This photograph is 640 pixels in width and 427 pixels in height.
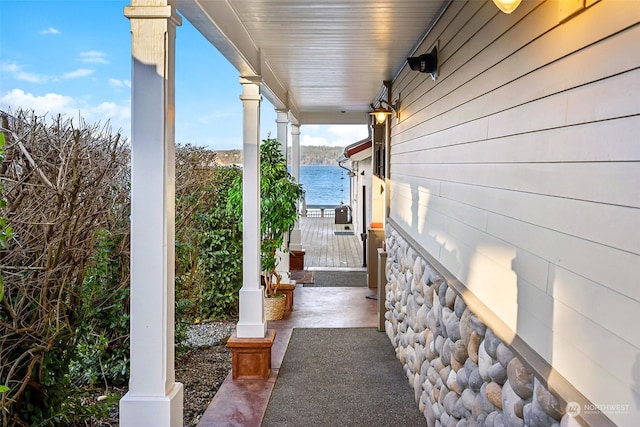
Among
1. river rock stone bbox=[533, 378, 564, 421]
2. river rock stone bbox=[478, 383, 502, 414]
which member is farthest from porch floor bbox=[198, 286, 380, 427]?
river rock stone bbox=[533, 378, 564, 421]

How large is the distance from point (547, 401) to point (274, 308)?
4.93m

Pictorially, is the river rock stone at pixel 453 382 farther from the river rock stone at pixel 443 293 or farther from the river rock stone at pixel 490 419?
the river rock stone at pixel 490 419

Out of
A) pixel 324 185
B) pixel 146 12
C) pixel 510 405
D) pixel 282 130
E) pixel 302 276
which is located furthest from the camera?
pixel 324 185

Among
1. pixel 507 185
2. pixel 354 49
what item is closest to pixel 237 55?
pixel 354 49

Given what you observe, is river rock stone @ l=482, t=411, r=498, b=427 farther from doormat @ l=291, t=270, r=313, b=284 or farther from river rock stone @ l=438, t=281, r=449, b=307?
doormat @ l=291, t=270, r=313, b=284

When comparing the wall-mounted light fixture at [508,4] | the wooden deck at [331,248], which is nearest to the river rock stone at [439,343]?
the wall-mounted light fixture at [508,4]

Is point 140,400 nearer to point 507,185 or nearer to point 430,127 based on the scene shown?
point 507,185

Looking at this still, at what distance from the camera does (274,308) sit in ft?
20.9

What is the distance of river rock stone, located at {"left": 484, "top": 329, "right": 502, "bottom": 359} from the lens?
7.09ft

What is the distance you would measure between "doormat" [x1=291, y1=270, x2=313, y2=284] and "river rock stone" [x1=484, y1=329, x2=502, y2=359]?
6.37 m

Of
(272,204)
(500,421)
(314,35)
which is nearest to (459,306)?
(500,421)

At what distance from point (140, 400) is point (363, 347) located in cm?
327

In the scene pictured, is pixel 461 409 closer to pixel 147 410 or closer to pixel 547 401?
pixel 547 401

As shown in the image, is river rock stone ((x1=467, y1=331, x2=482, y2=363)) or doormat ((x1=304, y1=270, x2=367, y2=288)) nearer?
river rock stone ((x1=467, y1=331, x2=482, y2=363))
